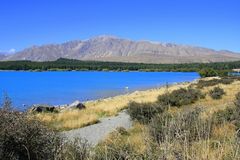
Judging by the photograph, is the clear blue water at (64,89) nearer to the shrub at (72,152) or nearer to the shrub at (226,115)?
the shrub at (226,115)

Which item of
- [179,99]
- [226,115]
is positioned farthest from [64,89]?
[226,115]

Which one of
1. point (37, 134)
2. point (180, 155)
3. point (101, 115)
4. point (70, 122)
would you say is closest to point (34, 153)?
point (37, 134)

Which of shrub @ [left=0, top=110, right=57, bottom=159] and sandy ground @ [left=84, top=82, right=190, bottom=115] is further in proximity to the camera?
sandy ground @ [left=84, top=82, right=190, bottom=115]

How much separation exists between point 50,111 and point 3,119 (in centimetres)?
2035

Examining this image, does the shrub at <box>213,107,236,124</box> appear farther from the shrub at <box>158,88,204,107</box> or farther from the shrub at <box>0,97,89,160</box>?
the shrub at <box>158,88,204,107</box>

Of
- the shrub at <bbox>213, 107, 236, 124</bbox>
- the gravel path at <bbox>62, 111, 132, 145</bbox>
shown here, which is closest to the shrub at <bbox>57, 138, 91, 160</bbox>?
the shrub at <bbox>213, 107, 236, 124</bbox>

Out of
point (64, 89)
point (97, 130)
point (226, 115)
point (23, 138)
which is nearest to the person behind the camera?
point (23, 138)

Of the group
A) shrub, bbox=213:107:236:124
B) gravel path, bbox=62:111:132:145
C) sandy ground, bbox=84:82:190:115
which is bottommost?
sandy ground, bbox=84:82:190:115

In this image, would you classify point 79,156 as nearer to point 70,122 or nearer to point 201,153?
point 201,153

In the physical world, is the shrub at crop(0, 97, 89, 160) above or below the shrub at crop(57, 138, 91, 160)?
above

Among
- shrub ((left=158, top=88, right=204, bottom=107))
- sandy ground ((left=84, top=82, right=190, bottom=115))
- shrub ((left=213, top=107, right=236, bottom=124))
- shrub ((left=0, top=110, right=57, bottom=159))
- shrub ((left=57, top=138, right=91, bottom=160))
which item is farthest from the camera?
sandy ground ((left=84, top=82, right=190, bottom=115))

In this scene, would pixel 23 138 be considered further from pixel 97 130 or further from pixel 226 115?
pixel 97 130

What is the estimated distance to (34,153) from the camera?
6516 mm

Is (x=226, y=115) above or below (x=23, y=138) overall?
below
